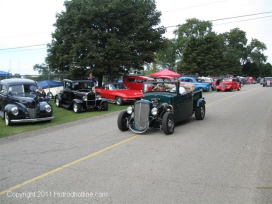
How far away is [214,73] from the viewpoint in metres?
56.3

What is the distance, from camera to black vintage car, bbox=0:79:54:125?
36.6ft

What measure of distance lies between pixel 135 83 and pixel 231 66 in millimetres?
62373

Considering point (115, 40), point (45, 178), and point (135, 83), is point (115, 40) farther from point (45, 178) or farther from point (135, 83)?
point (45, 178)

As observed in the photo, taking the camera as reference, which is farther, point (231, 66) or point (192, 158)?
point (231, 66)

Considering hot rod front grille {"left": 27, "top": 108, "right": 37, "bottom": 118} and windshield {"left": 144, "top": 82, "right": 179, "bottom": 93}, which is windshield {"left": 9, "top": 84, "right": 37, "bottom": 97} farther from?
windshield {"left": 144, "top": 82, "right": 179, "bottom": 93}

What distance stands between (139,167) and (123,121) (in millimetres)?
3819

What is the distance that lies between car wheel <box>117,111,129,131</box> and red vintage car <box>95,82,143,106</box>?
29.9 feet

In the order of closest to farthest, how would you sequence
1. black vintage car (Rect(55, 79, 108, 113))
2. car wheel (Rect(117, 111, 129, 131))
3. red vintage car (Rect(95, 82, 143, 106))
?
car wheel (Rect(117, 111, 129, 131)), black vintage car (Rect(55, 79, 108, 113)), red vintage car (Rect(95, 82, 143, 106))

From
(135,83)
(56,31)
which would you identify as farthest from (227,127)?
(56,31)

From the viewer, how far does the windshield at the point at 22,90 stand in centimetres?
1267

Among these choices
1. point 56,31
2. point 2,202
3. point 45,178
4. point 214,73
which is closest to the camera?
point 2,202

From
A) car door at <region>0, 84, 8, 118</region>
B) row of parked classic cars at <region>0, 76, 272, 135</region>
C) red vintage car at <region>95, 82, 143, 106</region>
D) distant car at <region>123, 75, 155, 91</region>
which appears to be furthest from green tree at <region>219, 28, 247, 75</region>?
car door at <region>0, 84, 8, 118</region>

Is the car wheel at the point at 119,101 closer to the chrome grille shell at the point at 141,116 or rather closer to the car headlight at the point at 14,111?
the car headlight at the point at 14,111

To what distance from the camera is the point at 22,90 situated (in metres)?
12.9
